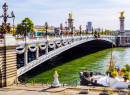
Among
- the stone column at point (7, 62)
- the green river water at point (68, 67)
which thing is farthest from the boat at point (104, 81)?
the stone column at point (7, 62)

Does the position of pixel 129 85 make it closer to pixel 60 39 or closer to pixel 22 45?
pixel 22 45

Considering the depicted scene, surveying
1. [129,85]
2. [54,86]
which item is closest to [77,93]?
[54,86]

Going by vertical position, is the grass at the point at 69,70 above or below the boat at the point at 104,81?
below

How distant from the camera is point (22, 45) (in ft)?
96.6

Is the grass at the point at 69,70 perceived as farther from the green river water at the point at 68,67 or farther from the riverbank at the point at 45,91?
the riverbank at the point at 45,91

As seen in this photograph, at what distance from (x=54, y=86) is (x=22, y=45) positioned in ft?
36.0

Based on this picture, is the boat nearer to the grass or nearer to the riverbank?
the riverbank

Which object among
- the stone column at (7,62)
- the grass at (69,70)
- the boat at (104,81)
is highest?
the stone column at (7,62)

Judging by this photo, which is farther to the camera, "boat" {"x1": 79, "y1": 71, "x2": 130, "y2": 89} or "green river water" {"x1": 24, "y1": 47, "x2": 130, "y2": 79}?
"green river water" {"x1": 24, "y1": 47, "x2": 130, "y2": 79}

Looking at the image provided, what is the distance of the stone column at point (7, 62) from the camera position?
2202 cm

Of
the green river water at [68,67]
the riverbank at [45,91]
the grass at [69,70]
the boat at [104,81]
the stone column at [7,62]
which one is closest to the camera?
the riverbank at [45,91]

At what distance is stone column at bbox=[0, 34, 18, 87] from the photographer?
22016mm

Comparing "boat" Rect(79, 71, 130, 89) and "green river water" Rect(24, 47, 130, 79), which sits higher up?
"boat" Rect(79, 71, 130, 89)

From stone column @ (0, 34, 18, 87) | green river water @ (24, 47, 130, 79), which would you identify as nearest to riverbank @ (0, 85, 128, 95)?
stone column @ (0, 34, 18, 87)
